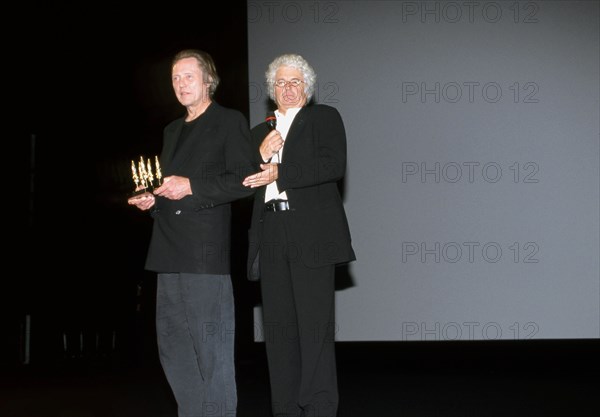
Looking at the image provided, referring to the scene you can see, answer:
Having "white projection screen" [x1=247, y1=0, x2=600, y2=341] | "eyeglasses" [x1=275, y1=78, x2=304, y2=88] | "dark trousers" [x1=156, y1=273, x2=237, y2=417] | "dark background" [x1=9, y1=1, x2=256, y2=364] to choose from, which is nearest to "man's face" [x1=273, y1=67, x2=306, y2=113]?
"eyeglasses" [x1=275, y1=78, x2=304, y2=88]

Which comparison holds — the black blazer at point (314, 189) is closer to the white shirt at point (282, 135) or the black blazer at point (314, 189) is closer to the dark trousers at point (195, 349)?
the white shirt at point (282, 135)

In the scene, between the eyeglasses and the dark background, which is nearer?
the eyeglasses

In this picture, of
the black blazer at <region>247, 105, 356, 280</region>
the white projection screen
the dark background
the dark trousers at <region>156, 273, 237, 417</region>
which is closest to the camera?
the dark trousers at <region>156, 273, 237, 417</region>

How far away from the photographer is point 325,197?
2811 mm

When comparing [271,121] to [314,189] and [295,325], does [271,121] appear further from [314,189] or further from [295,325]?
[295,325]

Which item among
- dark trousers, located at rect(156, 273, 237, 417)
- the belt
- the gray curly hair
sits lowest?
dark trousers, located at rect(156, 273, 237, 417)

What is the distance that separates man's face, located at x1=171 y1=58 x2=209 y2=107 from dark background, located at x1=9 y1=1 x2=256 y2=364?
271 cm

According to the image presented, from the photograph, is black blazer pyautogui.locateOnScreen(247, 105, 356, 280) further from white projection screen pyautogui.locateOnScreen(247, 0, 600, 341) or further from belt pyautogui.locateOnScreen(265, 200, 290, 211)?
white projection screen pyautogui.locateOnScreen(247, 0, 600, 341)

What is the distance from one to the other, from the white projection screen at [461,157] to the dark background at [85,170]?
98 centimetres

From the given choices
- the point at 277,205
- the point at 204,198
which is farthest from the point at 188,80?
the point at 277,205

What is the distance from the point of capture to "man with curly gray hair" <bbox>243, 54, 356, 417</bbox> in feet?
8.98

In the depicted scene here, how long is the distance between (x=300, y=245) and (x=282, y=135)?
0.41 meters

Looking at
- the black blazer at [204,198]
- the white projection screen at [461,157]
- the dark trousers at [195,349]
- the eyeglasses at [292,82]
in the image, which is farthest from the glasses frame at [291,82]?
the white projection screen at [461,157]

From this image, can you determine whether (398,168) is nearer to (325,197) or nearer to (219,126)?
(325,197)
